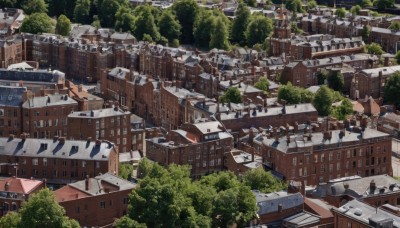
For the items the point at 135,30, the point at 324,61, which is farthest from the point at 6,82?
the point at 135,30

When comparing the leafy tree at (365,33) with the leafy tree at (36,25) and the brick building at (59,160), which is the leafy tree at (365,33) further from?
the brick building at (59,160)

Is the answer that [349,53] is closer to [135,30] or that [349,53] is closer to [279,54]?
[279,54]

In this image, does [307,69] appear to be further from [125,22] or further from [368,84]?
[125,22]

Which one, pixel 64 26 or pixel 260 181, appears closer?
pixel 260 181

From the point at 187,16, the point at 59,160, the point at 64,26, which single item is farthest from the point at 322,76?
the point at 59,160

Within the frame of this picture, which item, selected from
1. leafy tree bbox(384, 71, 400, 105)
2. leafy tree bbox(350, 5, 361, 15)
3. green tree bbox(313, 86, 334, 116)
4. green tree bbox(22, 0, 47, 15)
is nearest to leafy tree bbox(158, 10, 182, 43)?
green tree bbox(22, 0, 47, 15)

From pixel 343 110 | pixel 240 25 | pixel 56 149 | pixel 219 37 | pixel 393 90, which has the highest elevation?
pixel 240 25

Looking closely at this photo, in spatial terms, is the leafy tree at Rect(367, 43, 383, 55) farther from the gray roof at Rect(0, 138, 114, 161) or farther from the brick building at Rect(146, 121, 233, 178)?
the gray roof at Rect(0, 138, 114, 161)
